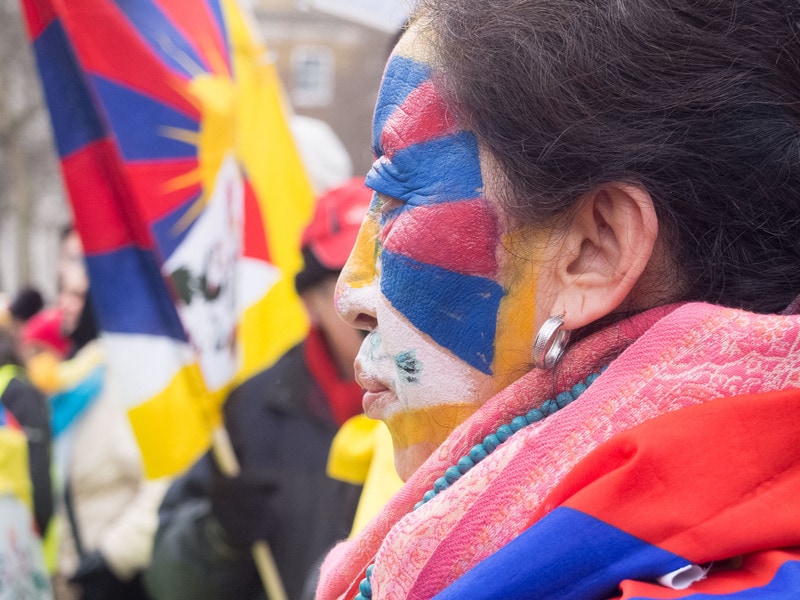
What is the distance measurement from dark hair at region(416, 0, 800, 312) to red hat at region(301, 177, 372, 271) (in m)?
2.05

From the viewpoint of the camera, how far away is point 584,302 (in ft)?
3.69

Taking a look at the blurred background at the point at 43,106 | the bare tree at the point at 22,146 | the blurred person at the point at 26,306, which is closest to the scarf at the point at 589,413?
the blurred person at the point at 26,306

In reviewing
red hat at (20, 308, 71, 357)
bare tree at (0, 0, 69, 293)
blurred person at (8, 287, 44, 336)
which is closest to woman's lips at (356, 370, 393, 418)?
red hat at (20, 308, 71, 357)

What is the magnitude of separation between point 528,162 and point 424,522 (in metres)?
0.44

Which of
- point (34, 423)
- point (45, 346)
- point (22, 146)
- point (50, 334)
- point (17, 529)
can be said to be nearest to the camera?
point (17, 529)

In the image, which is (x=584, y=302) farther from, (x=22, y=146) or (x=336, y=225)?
(x=22, y=146)

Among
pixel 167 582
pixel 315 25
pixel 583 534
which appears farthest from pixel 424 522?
pixel 315 25

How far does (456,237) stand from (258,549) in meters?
2.09

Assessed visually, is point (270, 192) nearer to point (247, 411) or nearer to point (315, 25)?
point (247, 411)

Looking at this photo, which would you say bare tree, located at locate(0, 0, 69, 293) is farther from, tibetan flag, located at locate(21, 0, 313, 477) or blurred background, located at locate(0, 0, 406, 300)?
tibetan flag, located at locate(21, 0, 313, 477)

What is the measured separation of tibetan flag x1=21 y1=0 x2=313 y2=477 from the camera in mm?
2857

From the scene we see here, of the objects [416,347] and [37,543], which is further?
A: [37,543]

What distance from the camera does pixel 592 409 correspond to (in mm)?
1027

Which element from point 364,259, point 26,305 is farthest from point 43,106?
point 364,259
